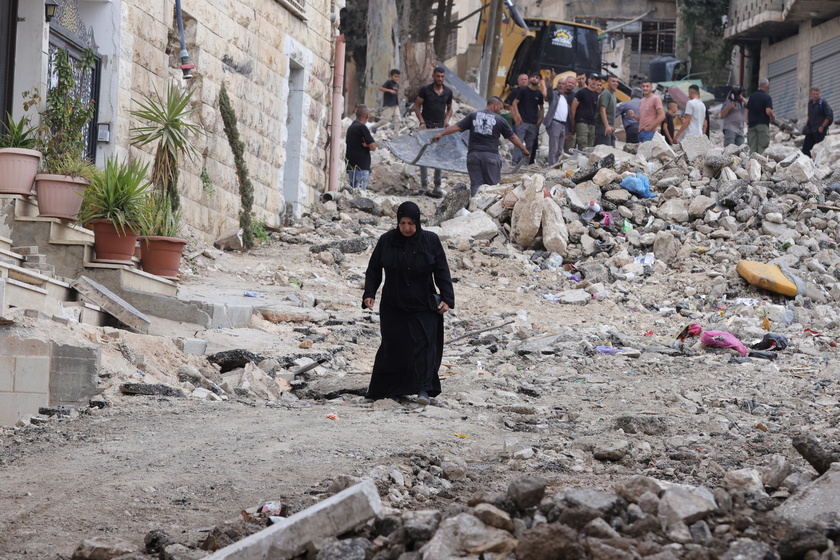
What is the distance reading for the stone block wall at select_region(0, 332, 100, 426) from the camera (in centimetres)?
641

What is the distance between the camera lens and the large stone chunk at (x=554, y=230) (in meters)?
14.7

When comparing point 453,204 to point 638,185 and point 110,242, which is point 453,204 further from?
point 110,242

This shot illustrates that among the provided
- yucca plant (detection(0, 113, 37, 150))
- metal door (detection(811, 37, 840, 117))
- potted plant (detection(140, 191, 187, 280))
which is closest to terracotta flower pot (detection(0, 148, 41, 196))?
yucca plant (detection(0, 113, 37, 150))

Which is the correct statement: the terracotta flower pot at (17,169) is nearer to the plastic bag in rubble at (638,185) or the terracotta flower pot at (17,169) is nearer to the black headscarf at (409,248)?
the black headscarf at (409,248)

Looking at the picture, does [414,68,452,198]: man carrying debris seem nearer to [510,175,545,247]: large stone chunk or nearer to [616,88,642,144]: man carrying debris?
[510,175,545,247]: large stone chunk

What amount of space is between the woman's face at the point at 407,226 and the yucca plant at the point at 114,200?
2414 mm

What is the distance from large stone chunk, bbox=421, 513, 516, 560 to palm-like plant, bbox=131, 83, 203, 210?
754cm

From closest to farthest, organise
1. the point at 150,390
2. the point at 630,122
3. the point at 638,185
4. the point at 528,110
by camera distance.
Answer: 1. the point at 150,390
2. the point at 638,185
3. the point at 528,110
4. the point at 630,122

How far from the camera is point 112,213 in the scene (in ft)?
28.1

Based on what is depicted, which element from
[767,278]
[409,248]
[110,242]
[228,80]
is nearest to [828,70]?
[767,278]

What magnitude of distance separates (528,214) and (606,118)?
Answer: 15.8ft

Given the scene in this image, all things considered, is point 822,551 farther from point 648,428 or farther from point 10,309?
point 10,309

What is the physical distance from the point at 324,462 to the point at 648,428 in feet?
7.19

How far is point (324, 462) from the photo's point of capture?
5383 mm
